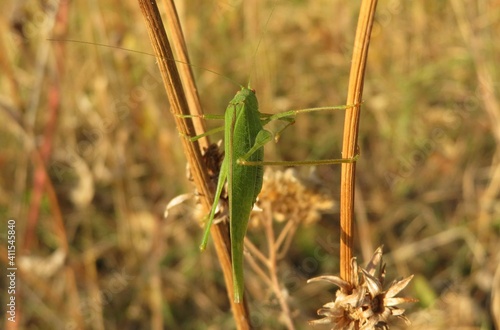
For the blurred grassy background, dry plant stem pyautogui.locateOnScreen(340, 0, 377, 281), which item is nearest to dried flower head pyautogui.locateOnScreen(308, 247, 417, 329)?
dry plant stem pyautogui.locateOnScreen(340, 0, 377, 281)

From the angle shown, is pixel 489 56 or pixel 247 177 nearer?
pixel 247 177

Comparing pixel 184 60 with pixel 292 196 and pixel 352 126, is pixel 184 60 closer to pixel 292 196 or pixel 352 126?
pixel 352 126

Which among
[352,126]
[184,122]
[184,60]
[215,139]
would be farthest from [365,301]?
[215,139]

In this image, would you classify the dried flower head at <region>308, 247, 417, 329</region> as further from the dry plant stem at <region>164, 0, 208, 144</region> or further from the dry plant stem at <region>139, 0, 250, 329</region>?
the dry plant stem at <region>164, 0, 208, 144</region>

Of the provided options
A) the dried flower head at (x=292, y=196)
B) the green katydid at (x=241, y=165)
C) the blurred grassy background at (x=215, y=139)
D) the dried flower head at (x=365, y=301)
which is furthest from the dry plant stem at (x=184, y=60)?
the blurred grassy background at (x=215, y=139)

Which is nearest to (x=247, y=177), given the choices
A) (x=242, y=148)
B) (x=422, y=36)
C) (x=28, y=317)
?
(x=242, y=148)

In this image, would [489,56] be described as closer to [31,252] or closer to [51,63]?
[51,63]
